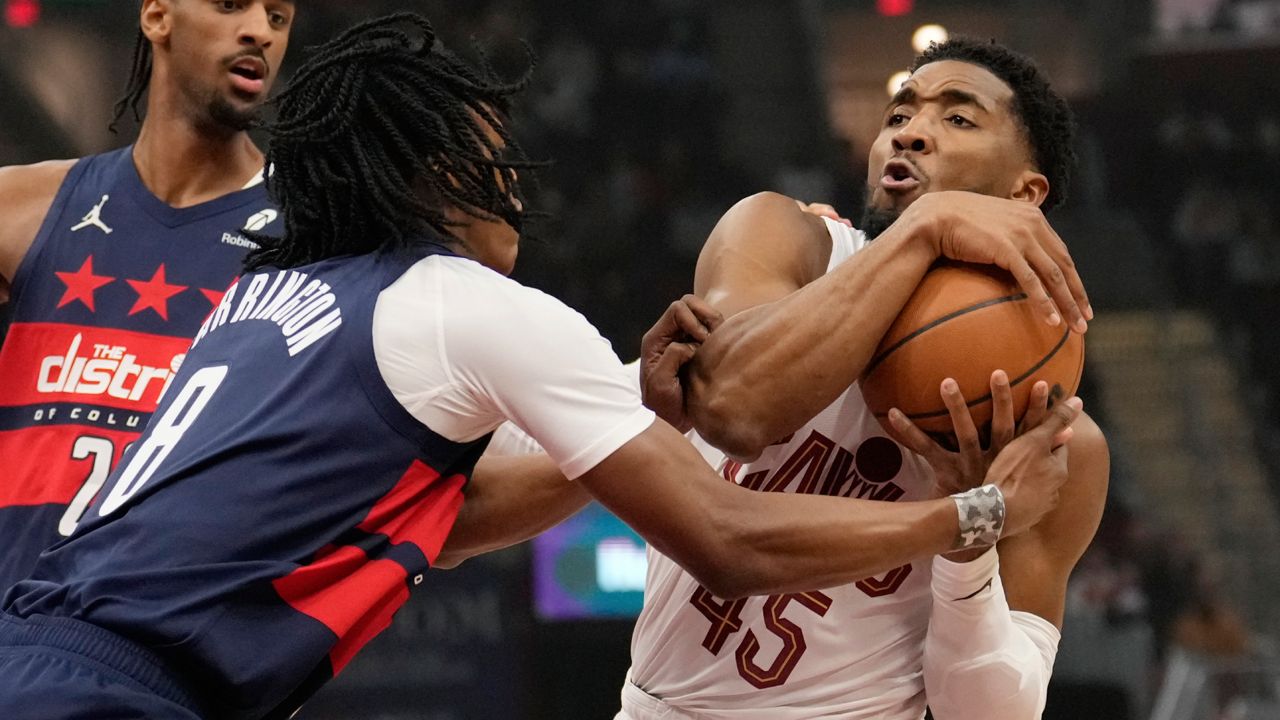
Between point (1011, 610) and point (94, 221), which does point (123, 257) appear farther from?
point (1011, 610)

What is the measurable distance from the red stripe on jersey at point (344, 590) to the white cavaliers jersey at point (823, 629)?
2.55ft

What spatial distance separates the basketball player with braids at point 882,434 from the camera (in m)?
2.56

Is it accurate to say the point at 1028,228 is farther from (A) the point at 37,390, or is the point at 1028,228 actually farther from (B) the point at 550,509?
(A) the point at 37,390

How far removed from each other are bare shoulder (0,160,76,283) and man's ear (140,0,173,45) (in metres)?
Answer: 0.40

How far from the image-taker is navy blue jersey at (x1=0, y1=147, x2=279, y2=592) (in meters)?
3.34

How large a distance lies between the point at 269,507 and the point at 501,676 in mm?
6376

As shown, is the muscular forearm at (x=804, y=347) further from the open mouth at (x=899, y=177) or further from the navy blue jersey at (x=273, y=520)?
the navy blue jersey at (x=273, y=520)

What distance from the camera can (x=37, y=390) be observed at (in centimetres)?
340

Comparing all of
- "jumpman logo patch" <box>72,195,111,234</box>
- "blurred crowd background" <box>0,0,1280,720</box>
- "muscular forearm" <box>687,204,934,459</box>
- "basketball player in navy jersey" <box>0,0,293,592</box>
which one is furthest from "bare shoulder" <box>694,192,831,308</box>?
"blurred crowd background" <box>0,0,1280,720</box>

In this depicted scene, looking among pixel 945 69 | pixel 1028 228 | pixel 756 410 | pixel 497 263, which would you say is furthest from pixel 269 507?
pixel 945 69

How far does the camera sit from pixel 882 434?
9.48 feet

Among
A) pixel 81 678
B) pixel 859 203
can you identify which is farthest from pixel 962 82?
pixel 859 203

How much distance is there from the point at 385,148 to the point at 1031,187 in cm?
136

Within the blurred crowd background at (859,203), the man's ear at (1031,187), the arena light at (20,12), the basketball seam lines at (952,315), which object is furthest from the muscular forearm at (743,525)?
the arena light at (20,12)
